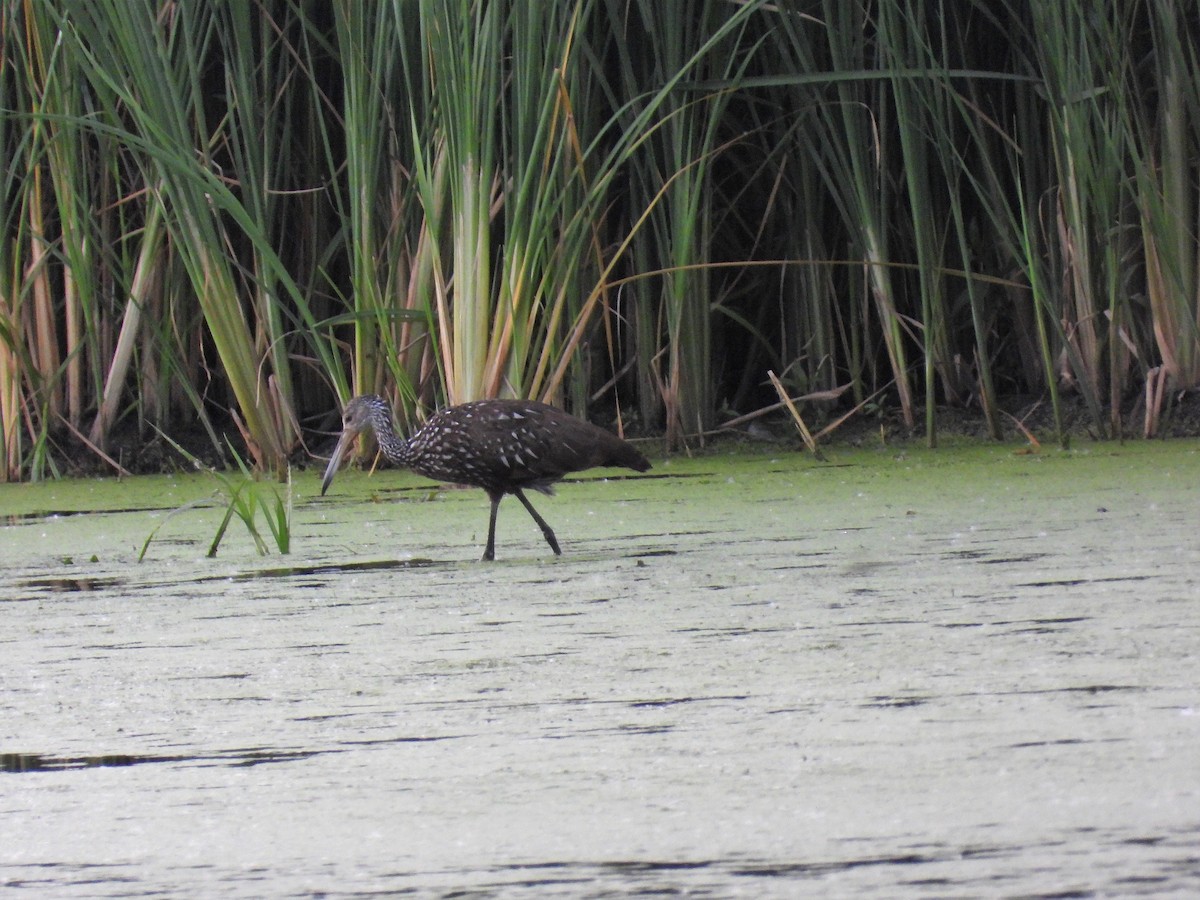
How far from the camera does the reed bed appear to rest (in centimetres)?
536

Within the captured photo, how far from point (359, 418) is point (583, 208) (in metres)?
0.82

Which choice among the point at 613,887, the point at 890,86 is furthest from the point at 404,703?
the point at 890,86

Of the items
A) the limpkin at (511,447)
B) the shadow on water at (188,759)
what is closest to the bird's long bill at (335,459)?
the limpkin at (511,447)

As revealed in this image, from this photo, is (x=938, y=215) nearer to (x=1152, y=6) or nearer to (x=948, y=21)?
(x=948, y=21)

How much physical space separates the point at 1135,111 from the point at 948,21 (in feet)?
2.51

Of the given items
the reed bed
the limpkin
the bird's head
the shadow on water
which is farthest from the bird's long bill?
the shadow on water

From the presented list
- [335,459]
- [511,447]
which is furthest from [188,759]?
[335,459]

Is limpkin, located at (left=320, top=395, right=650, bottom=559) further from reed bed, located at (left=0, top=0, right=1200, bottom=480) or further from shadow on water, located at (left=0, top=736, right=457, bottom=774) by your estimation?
shadow on water, located at (left=0, top=736, right=457, bottom=774)

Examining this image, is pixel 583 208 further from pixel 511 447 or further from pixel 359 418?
pixel 511 447

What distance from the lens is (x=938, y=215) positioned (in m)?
6.36

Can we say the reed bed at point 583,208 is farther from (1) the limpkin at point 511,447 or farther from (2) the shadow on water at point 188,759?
(2) the shadow on water at point 188,759

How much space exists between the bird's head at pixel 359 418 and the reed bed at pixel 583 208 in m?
0.23

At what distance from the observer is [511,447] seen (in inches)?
173

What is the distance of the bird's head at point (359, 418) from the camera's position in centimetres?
513
